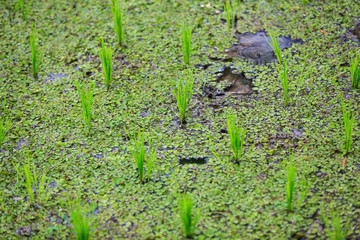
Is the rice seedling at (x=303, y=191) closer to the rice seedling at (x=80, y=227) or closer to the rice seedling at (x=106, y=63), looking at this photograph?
the rice seedling at (x=80, y=227)

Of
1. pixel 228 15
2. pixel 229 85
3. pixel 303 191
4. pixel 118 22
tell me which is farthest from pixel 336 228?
pixel 118 22

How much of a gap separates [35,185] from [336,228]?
1.76m

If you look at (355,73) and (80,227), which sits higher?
(355,73)

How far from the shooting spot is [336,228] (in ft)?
6.16

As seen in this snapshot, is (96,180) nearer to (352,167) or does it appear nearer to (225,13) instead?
(352,167)

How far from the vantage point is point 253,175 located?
88.1 inches

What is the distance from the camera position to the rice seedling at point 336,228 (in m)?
1.78

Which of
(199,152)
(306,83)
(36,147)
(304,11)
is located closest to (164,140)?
(199,152)

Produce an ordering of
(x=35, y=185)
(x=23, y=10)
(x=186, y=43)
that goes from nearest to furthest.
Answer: (x=35, y=185)
(x=186, y=43)
(x=23, y=10)

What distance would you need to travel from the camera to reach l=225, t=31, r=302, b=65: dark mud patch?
10.2 feet

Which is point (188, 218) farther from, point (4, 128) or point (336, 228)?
point (4, 128)

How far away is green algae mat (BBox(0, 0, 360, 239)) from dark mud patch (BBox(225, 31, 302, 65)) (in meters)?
0.01

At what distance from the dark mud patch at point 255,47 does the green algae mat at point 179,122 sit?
0.6 inches

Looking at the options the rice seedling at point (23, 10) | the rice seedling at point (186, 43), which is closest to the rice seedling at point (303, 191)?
the rice seedling at point (186, 43)
